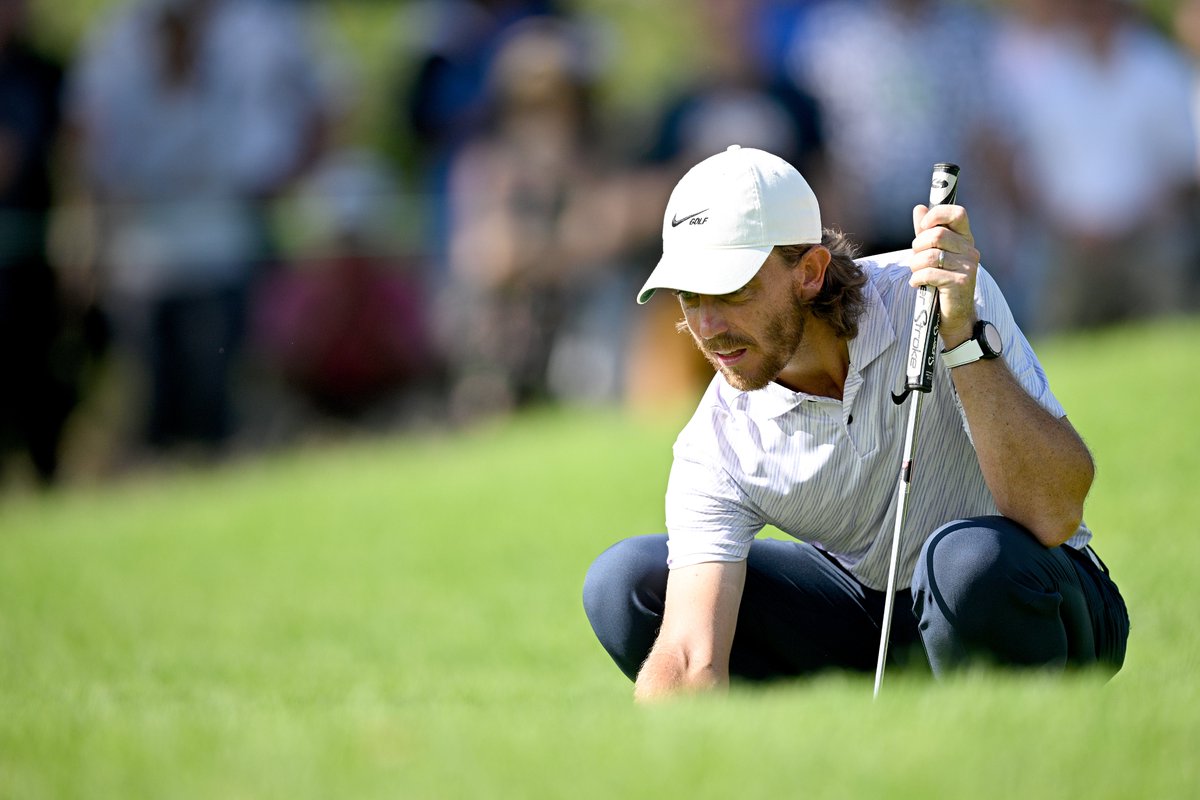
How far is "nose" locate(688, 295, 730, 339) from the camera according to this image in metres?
4.74

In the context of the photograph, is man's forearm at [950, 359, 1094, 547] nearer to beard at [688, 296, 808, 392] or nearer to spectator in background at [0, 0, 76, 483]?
beard at [688, 296, 808, 392]

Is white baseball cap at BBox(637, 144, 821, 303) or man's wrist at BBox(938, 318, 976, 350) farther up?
white baseball cap at BBox(637, 144, 821, 303)

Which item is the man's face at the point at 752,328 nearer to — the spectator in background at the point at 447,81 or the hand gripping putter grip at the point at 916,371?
the hand gripping putter grip at the point at 916,371

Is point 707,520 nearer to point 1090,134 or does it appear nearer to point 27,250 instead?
point 1090,134

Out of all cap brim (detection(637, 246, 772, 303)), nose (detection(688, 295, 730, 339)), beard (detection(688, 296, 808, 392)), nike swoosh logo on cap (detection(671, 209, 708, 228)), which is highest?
nike swoosh logo on cap (detection(671, 209, 708, 228))

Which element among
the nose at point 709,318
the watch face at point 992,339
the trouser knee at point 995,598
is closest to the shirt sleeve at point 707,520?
the nose at point 709,318

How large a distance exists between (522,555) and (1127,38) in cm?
605

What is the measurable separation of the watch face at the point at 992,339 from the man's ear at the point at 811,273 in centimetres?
51

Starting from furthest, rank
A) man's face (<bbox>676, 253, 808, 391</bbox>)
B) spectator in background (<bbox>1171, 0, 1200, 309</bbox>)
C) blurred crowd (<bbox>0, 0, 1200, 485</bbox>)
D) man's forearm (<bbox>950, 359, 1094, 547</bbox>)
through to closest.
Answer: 1. spectator in background (<bbox>1171, 0, 1200, 309</bbox>)
2. blurred crowd (<bbox>0, 0, 1200, 485</bbox>)
3. man's face (<bbox>676, 253, 808, 391</bbox>)
4. man's forearm (<bbox>950, 359, 1094, 547</bbox>)

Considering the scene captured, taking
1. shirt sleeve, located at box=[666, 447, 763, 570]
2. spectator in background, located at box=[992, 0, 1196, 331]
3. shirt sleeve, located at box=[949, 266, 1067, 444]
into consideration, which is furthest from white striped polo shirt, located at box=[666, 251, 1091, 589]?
spectator in background, located at box=[992, 0, 1196, 331]

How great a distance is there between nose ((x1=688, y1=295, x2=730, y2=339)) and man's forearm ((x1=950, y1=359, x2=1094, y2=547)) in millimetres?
644

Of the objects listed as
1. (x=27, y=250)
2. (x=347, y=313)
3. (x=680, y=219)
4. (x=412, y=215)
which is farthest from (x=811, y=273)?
(x=27, y=250)

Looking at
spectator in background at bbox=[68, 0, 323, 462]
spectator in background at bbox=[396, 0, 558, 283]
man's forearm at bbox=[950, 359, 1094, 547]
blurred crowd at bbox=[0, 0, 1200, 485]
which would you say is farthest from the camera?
spectator in background at bbox=[396, 0, 558, 283]

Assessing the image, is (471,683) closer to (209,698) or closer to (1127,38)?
(209,698)
